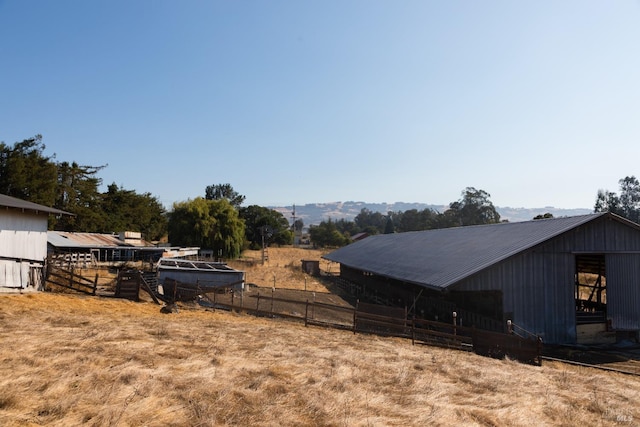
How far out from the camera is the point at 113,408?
7.89 metres

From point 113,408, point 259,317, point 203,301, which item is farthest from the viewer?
point 203,301

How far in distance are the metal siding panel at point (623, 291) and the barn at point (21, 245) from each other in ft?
98.9

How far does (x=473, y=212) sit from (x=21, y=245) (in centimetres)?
11631

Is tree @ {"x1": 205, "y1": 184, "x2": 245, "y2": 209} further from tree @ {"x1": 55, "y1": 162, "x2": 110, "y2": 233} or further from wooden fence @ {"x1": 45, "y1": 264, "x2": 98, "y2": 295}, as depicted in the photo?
wooden fence @ {"x1": 45, "y1": 264, "x2": 98, "y2": 295}

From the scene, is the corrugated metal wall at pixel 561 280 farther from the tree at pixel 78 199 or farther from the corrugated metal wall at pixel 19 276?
the tree at pixel 78 199

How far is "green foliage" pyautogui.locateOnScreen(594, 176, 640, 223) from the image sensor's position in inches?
4336

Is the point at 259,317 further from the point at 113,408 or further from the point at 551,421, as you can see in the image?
the point at 551,421

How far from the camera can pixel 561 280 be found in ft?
71.3

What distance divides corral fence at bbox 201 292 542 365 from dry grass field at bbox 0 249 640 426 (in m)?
1.09

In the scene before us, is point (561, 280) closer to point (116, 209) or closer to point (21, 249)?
point (21, 249)

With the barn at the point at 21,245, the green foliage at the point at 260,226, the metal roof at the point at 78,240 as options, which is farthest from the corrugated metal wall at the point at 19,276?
the green foliage at the point at 260,226

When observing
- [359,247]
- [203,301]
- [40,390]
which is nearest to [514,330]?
[203,301]

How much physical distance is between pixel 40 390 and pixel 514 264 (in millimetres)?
20113

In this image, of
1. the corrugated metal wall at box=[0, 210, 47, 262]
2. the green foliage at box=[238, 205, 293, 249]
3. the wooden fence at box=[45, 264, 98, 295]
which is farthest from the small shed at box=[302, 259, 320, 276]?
the corrugated metal wall at box=[0, 210, 47, 262]
